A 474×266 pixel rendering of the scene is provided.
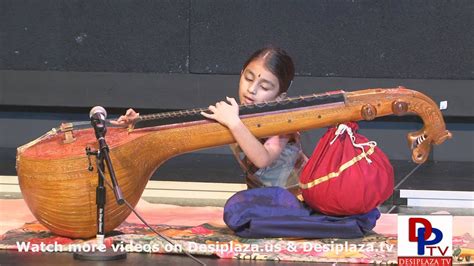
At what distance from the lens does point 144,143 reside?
344cm

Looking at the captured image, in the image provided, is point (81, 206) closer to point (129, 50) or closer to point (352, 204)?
point (352, 204)

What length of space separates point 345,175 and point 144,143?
2.21ft

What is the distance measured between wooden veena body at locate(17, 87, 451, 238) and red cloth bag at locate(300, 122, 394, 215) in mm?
89

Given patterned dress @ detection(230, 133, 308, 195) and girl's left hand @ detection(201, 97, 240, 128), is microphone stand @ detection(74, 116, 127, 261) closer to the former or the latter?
girl's left hand @ detection(201, 97, 240, 128)

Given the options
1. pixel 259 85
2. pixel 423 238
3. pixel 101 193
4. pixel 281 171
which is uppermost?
pixel 259 85

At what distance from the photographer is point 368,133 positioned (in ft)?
20.4

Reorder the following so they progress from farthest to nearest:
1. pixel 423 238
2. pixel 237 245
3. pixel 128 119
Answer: pixel 128 119 → pixel 237 245 → pixel 423 238

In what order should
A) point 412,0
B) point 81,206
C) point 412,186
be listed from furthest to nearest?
point 412,0 < point 412,186 < point 81,206

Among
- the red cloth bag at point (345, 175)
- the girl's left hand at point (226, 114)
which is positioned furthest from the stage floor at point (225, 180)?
the girl's left hand at point (226, 114)

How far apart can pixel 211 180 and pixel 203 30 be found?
1.31 metres

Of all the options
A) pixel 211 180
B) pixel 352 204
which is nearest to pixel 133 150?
pixel 352 204

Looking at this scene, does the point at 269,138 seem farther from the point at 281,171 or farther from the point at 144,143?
the point at 144,143

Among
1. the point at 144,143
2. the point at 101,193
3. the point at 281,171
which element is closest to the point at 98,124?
the point at 101,193

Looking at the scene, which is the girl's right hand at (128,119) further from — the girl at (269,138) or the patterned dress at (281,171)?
the patterned dress at (281,171)
